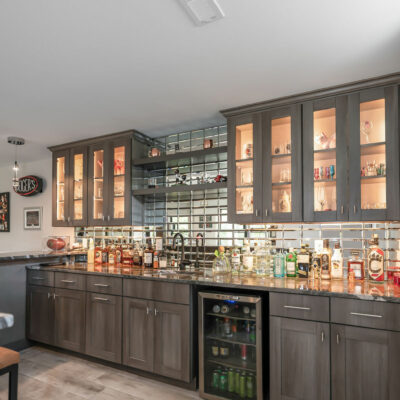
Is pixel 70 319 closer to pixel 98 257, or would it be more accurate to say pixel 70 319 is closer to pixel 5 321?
pixel 98 257

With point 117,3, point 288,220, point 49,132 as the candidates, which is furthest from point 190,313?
point 49,132

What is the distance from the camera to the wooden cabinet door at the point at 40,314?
3.38 metres

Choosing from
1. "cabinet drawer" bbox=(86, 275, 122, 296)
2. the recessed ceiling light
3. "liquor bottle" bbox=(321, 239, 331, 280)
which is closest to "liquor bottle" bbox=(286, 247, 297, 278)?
"liquor bottle" bbox=(321, 239, 331, 280)

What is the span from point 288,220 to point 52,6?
221 cm

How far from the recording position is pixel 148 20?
176 centimetres

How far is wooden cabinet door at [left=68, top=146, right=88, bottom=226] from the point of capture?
396cm

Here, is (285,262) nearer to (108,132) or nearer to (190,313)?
(190,313)

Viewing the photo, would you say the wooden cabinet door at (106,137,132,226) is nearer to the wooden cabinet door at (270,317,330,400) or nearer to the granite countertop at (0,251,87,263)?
the granite countertop at (0,251,87,263)

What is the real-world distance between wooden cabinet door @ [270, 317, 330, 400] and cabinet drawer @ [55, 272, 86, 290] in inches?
76.5

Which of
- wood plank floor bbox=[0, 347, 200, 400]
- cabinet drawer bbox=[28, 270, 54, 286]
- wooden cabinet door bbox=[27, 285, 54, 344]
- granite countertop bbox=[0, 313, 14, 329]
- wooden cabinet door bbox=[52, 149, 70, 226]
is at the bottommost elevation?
wood plank floor bbox=[0, 347, 200, 400]

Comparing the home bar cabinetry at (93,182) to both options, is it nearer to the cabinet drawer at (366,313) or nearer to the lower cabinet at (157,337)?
the lower cabinet at (157,337)

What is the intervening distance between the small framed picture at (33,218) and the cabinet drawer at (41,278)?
1726 mm

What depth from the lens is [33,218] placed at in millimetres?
5176

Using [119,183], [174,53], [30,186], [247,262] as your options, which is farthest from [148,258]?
[30,186]
